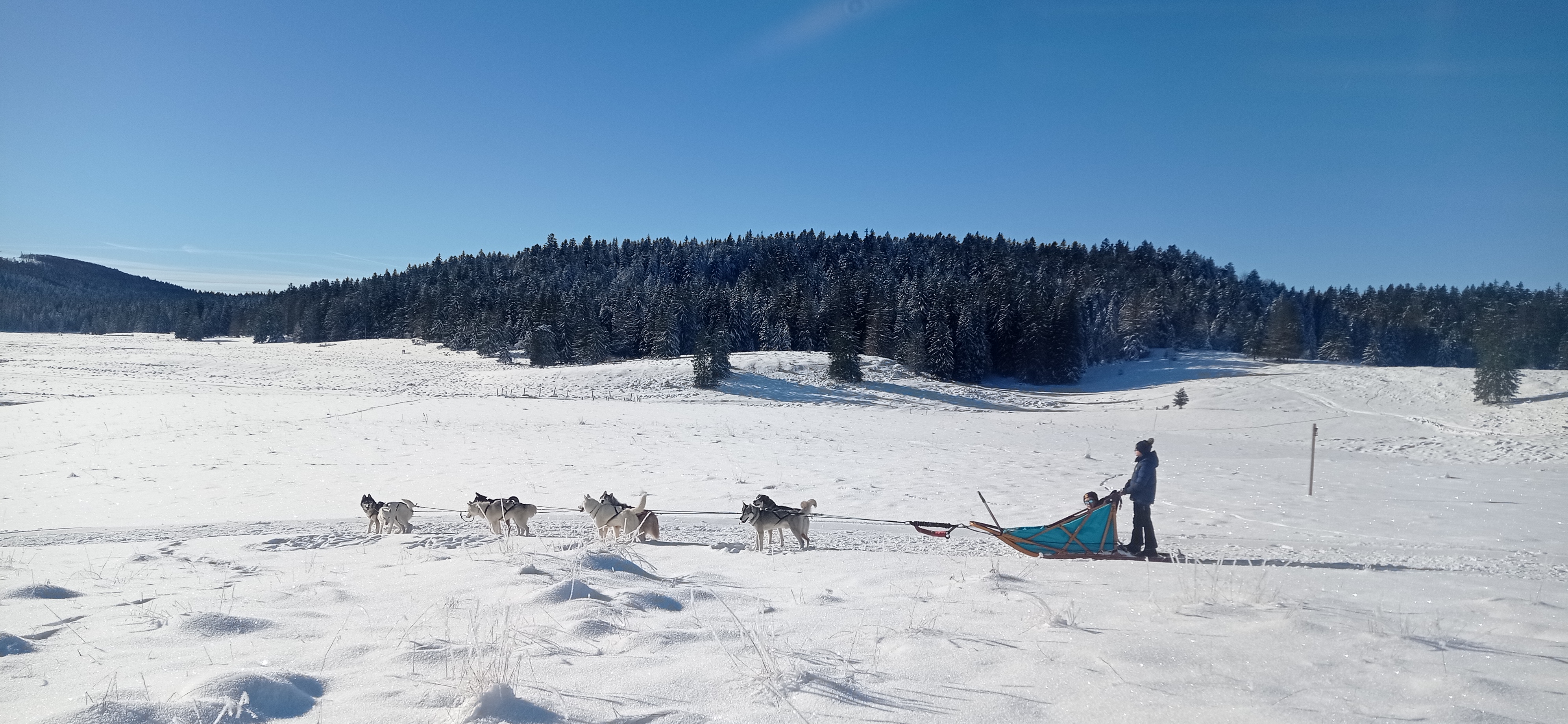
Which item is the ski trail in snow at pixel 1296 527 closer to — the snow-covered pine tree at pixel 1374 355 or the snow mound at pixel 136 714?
the snow mound at pixel 136 714

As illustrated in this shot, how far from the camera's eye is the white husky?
9.74 meters

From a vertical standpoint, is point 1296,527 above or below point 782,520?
above

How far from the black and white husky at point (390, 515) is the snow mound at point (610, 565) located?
14.8 ft

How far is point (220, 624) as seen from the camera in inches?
183

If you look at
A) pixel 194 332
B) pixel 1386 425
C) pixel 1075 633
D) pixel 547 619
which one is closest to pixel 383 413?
pixel 547 619

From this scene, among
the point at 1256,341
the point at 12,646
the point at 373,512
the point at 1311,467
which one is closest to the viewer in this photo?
the point at 12,646

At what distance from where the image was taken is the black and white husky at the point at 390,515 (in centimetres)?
990

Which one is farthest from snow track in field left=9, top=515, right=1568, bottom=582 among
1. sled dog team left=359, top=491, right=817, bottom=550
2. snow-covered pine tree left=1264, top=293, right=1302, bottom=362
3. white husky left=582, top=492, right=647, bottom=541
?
snow-covered pine tree left=1264, top=293, right=1302, bottom=362

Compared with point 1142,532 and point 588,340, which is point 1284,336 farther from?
point 1142,532

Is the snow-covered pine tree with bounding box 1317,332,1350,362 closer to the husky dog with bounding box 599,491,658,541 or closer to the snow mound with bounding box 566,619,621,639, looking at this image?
the husky dog with bounding box 599,491,658,541

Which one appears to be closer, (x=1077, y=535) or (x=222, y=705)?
(x=222, y=705)

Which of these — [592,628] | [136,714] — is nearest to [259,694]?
[136,714]

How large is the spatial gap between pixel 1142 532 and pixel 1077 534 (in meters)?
1.06

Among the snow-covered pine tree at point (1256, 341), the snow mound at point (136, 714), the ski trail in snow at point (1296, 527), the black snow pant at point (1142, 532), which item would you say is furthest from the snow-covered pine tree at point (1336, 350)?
the snow mound at point (136, 714)
